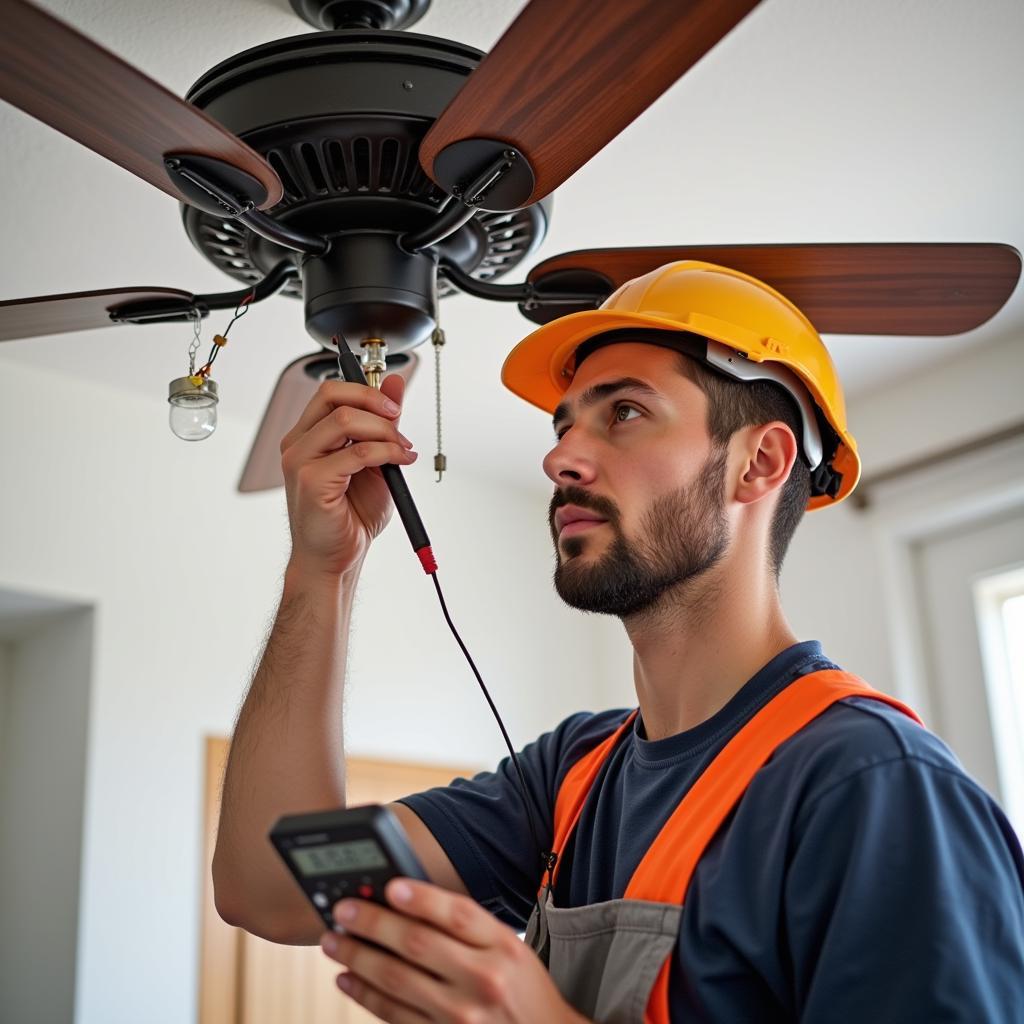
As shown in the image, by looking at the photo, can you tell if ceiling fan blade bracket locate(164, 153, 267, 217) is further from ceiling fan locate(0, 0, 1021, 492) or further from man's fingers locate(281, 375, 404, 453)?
man's fingers locate(281, 375, 404, 453)

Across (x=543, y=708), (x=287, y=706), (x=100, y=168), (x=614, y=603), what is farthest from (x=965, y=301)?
(x=543, y=708)

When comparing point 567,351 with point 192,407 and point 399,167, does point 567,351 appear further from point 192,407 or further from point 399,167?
point 192,407

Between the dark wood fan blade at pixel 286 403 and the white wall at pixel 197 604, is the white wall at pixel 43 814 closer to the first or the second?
the white wall at pixel 197 604

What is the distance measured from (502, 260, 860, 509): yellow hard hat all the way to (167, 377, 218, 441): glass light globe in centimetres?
36

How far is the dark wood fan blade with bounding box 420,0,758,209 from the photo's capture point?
1.01 metres

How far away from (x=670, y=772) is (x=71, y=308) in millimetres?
848

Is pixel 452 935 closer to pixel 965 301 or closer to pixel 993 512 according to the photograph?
pixel 965 301

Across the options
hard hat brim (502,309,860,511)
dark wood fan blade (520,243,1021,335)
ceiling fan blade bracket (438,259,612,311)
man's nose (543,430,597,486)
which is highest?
ceiling fan blade bracket (438,259,612,311)

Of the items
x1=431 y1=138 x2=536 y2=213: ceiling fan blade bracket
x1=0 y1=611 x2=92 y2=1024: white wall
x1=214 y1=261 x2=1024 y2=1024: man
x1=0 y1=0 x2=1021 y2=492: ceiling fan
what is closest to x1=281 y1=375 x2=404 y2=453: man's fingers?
x1=214 y1=261 x2=1024 y2=1024: man

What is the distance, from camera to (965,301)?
1.49m

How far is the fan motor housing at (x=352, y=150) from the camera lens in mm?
1365

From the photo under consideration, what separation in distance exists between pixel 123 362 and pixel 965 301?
177 cm

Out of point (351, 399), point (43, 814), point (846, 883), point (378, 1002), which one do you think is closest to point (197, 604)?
point (43, 814)

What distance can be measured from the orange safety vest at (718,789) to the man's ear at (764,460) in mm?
244
